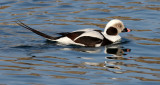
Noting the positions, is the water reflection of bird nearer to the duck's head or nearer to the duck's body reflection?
the duck's body reflection

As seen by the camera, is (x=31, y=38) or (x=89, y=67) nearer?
(x=89, y=67)

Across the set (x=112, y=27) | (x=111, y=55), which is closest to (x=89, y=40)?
(x=112, y=27)

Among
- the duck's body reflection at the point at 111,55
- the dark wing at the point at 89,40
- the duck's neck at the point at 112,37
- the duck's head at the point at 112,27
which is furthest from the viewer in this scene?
the duck's head at the point at 112,27

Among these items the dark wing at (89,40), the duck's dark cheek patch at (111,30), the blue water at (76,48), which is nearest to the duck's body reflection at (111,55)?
the blue water at (76,48)

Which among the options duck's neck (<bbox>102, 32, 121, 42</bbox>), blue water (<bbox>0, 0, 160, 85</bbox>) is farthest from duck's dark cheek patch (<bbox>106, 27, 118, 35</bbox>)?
blue water (<bbox>0, 0, 160, 85</bbox>)

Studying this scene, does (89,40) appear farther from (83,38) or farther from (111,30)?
(111,30)

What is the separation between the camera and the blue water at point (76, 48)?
7047mm

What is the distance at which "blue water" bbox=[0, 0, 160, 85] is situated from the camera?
705 cm

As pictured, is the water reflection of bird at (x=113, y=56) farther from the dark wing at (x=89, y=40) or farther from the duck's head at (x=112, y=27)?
the duck's head at (x=112, y=27)

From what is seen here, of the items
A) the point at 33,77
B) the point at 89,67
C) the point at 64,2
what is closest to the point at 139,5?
the point at 64,2

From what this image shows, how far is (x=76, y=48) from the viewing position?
382 inches

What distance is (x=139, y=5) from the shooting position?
14609 millimetres

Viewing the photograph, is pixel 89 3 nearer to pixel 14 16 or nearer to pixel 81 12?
pixel 81 12

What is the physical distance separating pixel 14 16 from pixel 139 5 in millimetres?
4448
